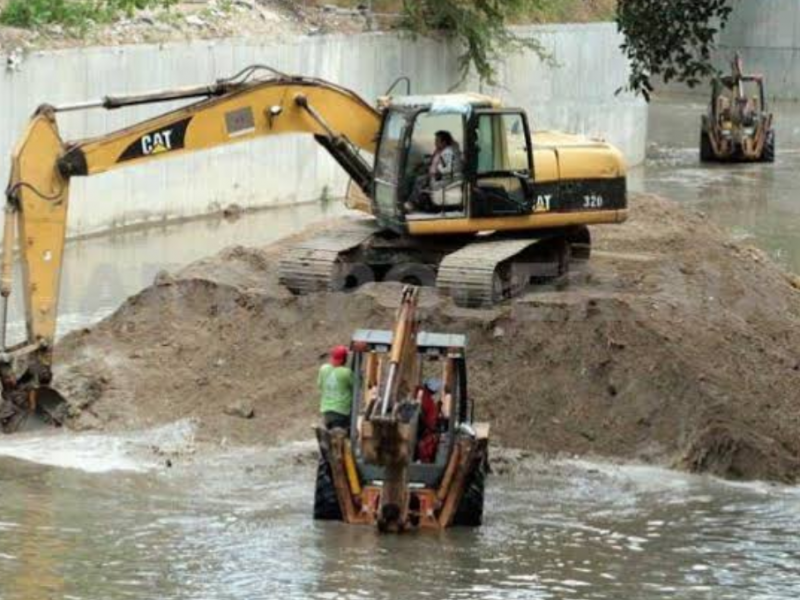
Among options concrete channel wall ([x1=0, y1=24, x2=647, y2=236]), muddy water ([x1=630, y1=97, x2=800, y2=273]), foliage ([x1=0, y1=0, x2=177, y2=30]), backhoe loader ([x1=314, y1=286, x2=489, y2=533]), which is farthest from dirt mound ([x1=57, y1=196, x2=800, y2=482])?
foliage ([x1=0, y1=0, x2=177, y2=30])

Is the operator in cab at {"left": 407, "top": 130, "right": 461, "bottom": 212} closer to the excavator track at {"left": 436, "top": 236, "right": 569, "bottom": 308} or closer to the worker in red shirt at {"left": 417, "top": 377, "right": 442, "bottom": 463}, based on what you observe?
the excavator track at {"left": 436, "top": 236, "right": 569, "bottom": 308}

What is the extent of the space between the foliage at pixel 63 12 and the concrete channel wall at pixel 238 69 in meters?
0.96

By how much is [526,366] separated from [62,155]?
515 centimetres

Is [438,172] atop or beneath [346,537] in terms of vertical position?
atop

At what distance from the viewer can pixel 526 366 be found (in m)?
23.0

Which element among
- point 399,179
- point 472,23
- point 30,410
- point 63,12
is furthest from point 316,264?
point 472,23

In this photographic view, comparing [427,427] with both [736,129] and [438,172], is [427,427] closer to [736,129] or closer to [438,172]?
[438,172]

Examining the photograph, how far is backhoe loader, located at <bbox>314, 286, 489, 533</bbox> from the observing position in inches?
703

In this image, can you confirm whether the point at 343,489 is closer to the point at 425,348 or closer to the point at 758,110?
the point at 425,348

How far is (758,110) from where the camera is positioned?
5325 cm

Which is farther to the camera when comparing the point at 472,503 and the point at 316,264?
the point at 316,264

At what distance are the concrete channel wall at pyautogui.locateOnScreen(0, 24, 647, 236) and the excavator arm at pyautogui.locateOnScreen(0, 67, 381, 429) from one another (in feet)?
36.1

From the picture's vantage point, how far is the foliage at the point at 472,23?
4484 cm

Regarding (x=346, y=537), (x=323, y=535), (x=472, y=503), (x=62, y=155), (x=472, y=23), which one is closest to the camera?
(x=346, y=537)
